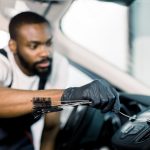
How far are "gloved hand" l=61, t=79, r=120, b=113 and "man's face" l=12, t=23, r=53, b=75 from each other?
122 cm

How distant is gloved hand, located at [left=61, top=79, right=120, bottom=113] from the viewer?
1.01 meters

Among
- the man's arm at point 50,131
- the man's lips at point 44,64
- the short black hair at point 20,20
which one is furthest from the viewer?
the man's lips at point 44,64

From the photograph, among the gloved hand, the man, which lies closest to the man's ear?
the man

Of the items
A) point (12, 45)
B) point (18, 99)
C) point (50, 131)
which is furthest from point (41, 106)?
point (12, 45)

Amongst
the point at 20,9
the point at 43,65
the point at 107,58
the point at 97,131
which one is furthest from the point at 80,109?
the point at 20,9

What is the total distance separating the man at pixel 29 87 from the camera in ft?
3.41

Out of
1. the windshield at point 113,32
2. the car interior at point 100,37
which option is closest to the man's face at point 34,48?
the car interior at point 100,37

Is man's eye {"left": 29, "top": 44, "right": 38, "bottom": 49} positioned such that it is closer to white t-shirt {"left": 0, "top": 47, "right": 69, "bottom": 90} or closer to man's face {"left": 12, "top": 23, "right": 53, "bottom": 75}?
man's face {"left": 12, "top": 23, "right": 53, "bottom": 75}

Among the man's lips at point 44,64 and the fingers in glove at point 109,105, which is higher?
the fingers in glove at point 109,105

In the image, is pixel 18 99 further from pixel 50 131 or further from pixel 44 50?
pixel 44 50

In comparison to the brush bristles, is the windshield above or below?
below

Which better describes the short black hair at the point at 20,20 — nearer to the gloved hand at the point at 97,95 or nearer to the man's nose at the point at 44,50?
the man's nose at the point at 44,50

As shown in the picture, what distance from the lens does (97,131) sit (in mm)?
2100

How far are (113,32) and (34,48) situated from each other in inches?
22.6
